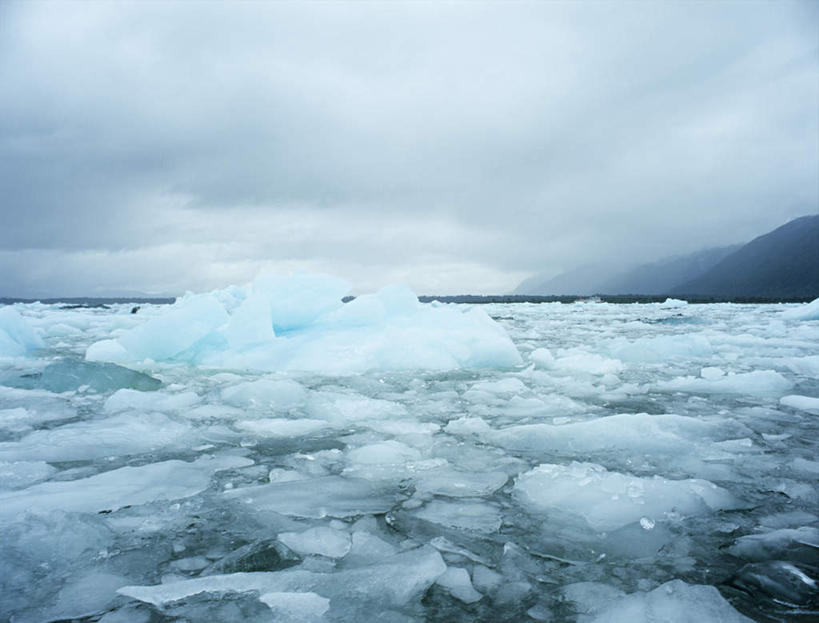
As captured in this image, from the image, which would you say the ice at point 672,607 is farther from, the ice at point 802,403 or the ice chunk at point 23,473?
the ice at point 802,403

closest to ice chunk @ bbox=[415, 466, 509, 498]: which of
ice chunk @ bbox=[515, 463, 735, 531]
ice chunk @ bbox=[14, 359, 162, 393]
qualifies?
ice chunk @ bbox=[515, 463, 735, 531]

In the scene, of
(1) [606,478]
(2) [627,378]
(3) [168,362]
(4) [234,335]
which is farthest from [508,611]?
(3) [168,362]

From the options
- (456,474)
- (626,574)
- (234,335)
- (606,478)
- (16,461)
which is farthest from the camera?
(234,335)

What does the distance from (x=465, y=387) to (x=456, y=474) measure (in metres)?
2.51

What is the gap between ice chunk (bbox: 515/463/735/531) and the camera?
1864mm

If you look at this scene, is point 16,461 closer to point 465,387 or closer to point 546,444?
point 546,444

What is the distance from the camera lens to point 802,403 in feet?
12.1

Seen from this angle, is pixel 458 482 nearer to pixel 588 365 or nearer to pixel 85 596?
pixel 85 596

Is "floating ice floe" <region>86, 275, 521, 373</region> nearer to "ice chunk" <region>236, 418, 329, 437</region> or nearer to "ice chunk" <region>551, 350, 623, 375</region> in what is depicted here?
"ice chunk" <region>551, 350, 623, 375</region>

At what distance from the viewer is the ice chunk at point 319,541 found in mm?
1611

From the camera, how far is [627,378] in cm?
518

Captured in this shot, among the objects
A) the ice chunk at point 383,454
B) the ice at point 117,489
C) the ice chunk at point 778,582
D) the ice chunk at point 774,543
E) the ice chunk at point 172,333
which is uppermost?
the ice chunk at point 172,333

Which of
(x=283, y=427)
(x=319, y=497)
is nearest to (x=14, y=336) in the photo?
(x=283, y=427)

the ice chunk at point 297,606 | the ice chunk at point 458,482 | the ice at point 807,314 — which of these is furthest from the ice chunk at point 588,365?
the ice at point 807,314
